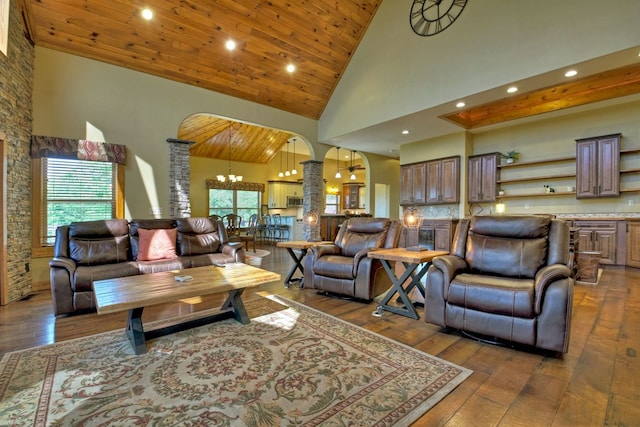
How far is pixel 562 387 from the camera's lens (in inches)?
70.6

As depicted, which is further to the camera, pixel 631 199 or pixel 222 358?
pixel 631 199

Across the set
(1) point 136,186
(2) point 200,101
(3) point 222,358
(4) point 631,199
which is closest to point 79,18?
(2) point 200,101

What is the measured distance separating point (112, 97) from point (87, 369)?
4.33 m

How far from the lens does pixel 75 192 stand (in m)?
4.42

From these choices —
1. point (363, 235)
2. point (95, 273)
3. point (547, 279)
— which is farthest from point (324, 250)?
point (95, 273)

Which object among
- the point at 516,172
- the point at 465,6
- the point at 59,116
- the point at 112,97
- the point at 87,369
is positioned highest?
the point at 465,6

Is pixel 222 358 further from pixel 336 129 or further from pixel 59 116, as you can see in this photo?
pixel 336 129

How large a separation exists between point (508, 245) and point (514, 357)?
→ 979 millimetres

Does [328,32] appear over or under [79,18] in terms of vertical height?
over

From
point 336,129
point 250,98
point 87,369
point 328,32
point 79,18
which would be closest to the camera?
point 87,369

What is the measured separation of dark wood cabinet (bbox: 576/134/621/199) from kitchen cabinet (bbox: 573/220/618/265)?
1.78 ft

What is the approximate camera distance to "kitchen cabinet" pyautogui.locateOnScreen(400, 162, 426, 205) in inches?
302

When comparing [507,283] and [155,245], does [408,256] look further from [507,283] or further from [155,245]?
[155,245]

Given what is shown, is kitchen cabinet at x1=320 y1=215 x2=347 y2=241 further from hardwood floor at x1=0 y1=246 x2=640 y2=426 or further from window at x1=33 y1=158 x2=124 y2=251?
window at x1=33 y1=158 x2=124 y2=251
